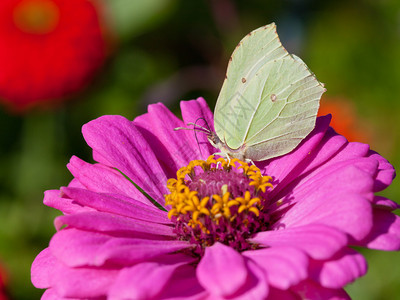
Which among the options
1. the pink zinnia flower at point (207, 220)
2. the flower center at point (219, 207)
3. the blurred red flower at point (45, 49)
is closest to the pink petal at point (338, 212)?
the pink zinnia flower at point (207, 220)

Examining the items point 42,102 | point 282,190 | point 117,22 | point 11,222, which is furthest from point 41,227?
point 282,190

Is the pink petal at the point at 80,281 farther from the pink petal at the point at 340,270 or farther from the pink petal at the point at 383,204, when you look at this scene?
the pink petal at the point at 383,204

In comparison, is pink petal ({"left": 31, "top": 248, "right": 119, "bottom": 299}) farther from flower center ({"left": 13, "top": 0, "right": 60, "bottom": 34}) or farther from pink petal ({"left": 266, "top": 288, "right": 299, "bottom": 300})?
flower center ({"left": 13, "top": 0, "right": 60, "bottom": 34})

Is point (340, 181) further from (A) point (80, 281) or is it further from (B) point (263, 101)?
(A) point (80, 281)

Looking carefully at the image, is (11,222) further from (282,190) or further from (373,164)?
(373,164)

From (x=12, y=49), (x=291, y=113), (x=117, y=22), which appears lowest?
(x=291, y=113)
